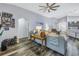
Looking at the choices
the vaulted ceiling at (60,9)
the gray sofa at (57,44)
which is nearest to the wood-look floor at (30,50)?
the gray sofa at (57,44)

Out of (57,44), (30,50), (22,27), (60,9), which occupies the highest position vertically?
(60,9)

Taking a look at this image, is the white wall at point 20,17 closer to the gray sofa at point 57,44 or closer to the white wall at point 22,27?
the white wall at point 22,27

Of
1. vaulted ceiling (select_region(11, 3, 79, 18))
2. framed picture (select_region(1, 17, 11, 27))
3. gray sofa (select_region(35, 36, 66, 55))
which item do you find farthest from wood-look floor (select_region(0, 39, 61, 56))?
vaulted ceiling (select_region(11, 3, 79, 18))

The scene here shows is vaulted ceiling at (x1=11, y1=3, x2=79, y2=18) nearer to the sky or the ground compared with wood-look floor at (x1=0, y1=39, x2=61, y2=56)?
nearer to the sky

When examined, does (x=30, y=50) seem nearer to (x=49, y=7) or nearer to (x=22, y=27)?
(x=22, y=27)

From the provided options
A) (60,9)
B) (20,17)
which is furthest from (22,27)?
(60,9)

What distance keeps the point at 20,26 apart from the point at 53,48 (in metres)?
0.68

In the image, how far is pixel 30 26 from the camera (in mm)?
2518

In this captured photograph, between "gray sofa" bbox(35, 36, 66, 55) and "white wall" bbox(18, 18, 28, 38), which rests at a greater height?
"white wall" bbox(18, 18, 28, 38)

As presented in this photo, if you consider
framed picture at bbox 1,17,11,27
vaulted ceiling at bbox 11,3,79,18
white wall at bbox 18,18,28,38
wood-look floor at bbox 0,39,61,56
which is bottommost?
wood-look floor at bbox 0,39,61,56

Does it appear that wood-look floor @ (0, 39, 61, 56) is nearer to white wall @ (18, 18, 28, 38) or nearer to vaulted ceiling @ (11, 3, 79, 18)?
white wall @ (18, 18, 28, 38)

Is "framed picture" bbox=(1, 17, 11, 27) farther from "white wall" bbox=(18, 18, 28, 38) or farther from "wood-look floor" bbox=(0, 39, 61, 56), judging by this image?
"wood-look floor" bbox=(0, 39, 61, 56)

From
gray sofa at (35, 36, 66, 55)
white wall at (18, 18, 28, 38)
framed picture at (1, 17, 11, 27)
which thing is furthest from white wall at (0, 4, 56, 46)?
gray sofa at (35, 36, 66, 55)

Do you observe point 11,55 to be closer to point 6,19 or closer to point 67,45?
point 6,19
